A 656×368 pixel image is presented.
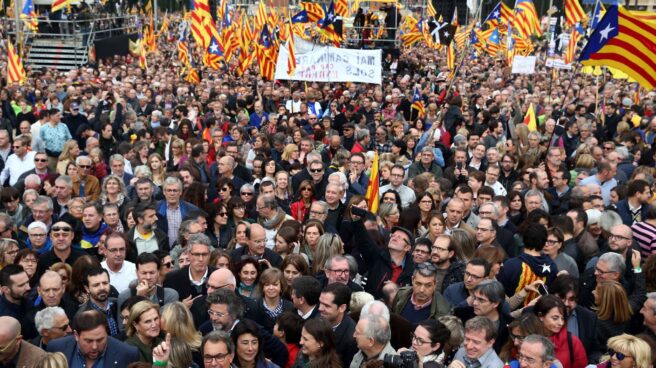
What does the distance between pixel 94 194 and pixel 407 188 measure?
11.9 feet

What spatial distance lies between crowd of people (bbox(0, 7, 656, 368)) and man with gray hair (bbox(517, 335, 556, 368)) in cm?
1

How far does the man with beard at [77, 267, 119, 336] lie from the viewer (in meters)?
5.98

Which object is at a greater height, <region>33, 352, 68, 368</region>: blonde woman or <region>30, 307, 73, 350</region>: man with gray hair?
<region>33, 352, 68, 368</region>: blonde woman

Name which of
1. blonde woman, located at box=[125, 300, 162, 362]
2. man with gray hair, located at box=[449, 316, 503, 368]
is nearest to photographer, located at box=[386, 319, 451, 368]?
man with gray hair, located at box=[449, 316, 503, 368]

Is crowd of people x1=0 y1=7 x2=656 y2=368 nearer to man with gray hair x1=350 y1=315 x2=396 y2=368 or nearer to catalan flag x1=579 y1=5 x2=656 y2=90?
man with gray hair x1=350 y1=315 x2=396 y2=368

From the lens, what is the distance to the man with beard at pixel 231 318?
536cm

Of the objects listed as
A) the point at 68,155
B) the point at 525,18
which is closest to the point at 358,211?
the point at 68,155

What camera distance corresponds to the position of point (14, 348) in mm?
5074

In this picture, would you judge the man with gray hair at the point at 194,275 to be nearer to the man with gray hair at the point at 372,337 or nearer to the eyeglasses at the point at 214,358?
the eyeglasses at the point at 214,358

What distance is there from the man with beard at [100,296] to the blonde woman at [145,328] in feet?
2.06

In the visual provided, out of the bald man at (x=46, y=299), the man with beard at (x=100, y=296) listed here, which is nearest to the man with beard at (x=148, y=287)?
the man with beard at (x=100, y=296)

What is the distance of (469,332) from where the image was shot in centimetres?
497

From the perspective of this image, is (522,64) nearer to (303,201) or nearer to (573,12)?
(573,12)

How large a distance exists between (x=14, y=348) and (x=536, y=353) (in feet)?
9.97
